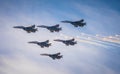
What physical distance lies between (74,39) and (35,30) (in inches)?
525

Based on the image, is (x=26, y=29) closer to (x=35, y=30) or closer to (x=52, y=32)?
(x=35, y=30)

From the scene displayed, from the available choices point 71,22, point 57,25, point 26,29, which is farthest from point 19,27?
point 71,22

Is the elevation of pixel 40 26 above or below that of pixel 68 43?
above

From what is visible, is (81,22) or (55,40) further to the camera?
(55,40)

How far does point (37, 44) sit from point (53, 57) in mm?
7178

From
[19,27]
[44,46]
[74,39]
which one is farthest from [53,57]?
[19,27]

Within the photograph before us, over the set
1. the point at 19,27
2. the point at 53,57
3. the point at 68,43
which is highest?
the point at 19,27

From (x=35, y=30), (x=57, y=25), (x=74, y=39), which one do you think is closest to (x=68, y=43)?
(x=74, y=39)

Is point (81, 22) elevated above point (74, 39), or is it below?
above

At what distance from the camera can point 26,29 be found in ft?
241

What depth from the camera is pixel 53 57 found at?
76.8m

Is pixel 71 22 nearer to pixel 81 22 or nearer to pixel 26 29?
pixel 81 22

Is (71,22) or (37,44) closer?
(71,22)

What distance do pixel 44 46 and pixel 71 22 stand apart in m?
12.7
